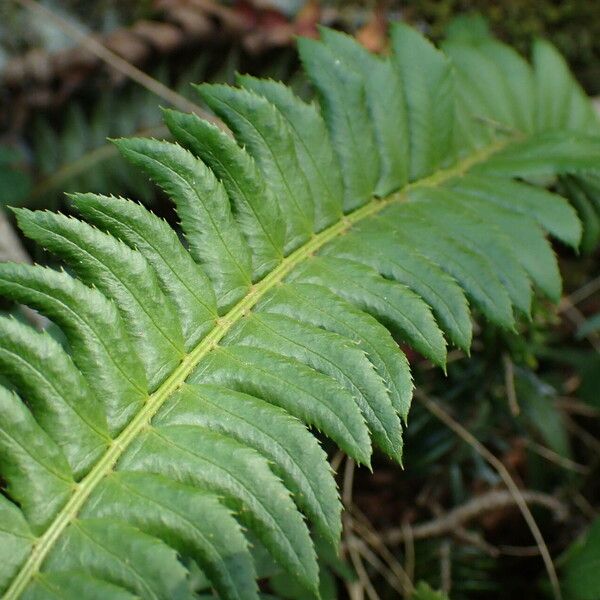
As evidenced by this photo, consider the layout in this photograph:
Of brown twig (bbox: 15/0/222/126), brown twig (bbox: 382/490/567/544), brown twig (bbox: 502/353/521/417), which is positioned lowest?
brown twig (bbox: 382/490/567/544)

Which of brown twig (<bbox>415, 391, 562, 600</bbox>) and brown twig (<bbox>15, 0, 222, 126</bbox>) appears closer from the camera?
brown twig (<bbox>415, 391, 562, 600</bbox>)

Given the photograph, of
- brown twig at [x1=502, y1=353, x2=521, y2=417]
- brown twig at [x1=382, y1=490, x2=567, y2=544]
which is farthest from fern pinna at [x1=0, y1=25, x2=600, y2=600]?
brown twig at [x1=382, y1=490, x2=567, y2=544]

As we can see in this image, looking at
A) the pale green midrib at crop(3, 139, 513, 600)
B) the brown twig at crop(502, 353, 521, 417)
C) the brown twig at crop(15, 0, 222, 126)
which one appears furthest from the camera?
the brown twig at crop(15, 0, 222, 126)

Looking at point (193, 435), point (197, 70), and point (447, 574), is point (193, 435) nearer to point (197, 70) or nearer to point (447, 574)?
point (447, 574)

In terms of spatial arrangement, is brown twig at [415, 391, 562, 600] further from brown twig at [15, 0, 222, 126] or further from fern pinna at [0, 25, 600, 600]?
brown twig at [15, 0, 222, 126]

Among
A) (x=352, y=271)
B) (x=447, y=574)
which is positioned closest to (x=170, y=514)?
(x=352, y=271)

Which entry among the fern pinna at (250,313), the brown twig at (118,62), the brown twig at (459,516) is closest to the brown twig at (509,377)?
the brown twig at (459,516)

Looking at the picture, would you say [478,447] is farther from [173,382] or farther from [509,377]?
[173,382]
